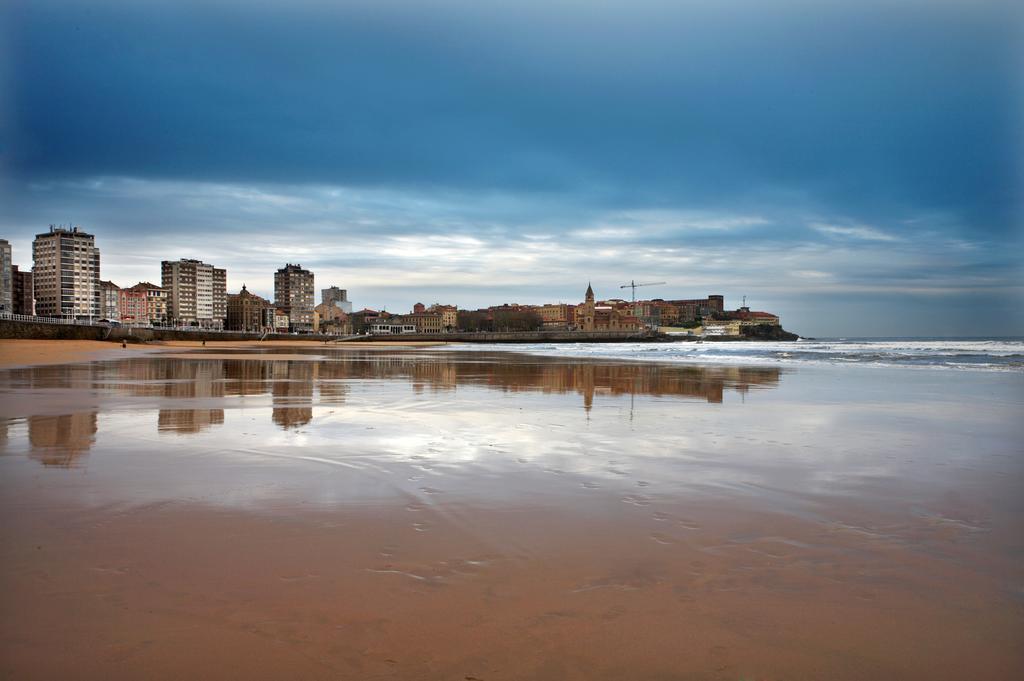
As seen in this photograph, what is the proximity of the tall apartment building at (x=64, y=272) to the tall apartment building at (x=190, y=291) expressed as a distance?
3237 cm

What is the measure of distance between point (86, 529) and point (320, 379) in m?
13.1

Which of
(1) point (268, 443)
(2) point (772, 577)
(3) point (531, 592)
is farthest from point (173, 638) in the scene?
(1) point (268, 443)

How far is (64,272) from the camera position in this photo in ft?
424

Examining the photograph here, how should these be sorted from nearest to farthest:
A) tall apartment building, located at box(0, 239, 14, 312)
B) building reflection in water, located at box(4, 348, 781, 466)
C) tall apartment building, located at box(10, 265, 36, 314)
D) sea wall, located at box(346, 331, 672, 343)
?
building reflection in water, located at box(4, 348, 781, 466), tall apartment building, located at box(0, 239, 14, 312), tall apartment building, located at box(10, 265, 36, 314), sea wall, located at box(346, 331, 672, 343)

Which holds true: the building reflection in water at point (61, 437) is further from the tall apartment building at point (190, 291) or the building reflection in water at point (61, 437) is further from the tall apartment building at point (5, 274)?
the tall apartment building at point (190, 291)

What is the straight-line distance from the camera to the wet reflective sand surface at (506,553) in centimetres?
256

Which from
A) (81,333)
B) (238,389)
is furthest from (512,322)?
(238,389)

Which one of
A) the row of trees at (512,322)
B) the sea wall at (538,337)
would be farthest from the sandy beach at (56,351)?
the row of trees at (512,322)

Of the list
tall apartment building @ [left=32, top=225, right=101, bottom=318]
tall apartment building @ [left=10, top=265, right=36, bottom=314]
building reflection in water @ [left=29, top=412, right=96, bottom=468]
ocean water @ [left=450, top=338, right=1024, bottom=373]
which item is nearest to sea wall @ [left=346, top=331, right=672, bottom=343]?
tall apartment building @ [left=32, top=225, right=101, bottom=318]

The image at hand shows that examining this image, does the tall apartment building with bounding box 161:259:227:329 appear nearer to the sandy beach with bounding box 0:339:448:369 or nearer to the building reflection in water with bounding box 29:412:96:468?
the sandy beach with bounding box 0:339:448:369

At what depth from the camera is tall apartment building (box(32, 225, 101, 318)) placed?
12888cm

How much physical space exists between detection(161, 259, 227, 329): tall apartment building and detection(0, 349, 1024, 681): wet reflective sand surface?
17772 centimetres

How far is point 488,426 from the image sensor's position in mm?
8578

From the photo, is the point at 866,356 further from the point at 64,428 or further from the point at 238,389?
the point at 64,428
